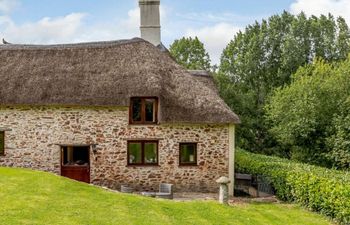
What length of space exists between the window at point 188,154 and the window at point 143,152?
123cm

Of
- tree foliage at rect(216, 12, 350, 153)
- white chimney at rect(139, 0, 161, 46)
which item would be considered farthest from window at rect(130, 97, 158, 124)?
tree foliage at rect(216, 12, 350, 153)

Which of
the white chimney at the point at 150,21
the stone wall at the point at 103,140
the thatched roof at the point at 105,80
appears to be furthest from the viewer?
the white chimney at the point at 150,21

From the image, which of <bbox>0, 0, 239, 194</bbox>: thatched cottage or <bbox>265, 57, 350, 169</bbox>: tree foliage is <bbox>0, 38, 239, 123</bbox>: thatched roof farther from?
<bbox>265, 57, 350, 169</bbox>: tree foliage

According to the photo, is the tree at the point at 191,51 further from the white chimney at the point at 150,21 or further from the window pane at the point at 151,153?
the window pane at the point at 151,153

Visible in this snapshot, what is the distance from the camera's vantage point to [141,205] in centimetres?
Answer: 1519

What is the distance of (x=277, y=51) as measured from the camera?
142 feet

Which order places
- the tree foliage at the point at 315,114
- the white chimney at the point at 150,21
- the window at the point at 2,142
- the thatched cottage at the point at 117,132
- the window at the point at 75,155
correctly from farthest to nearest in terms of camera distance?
1. the tree foliage at the point at 315,114
2. the white chimney at the point at 150,21
3. the window at the point at 75,155
4. the window at the point at 2,142
5. the thatched cottage at the point at 117,132

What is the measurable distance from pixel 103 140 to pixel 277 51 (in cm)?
2688

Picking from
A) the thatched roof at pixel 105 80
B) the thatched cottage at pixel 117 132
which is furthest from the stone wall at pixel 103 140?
the thatched roof at pixel 105 80

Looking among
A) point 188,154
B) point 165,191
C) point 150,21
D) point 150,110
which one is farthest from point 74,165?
point 150,21

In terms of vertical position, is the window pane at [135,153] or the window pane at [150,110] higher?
the window pane at [150,110]

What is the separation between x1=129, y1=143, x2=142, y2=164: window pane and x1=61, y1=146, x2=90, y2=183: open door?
204 centimetres

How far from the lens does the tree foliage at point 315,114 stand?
28781 mm

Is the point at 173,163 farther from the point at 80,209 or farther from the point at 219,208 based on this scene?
the point at 80,209
